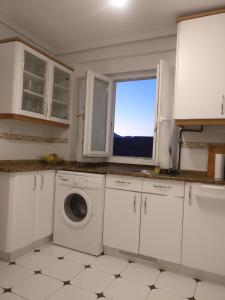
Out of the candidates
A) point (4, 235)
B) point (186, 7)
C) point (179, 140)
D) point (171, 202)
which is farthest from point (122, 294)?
point (186, 7)

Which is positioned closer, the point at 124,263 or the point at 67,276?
the point at 67,276

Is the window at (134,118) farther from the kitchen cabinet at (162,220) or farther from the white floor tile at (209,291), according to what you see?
the white floor tile at (209,291)

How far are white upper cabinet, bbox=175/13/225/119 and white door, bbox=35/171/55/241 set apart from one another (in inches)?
60.1

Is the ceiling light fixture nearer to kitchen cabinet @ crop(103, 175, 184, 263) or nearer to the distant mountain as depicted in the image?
the distant mountain

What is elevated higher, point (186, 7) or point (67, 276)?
point (186, 7)

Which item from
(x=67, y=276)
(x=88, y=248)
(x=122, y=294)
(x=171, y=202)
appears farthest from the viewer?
(x=88, y=248)

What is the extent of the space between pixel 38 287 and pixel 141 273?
892 mm

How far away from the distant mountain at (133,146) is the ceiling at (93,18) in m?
1.24

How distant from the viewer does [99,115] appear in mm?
3129

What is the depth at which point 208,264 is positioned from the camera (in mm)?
2061

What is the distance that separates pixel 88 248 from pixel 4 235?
83cm

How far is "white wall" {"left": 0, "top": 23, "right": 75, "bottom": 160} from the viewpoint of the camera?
9.02ft

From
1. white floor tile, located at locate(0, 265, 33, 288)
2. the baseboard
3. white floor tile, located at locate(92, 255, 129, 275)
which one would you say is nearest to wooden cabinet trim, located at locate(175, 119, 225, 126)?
the baseboard

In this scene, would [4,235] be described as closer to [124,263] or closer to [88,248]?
[88,248]
